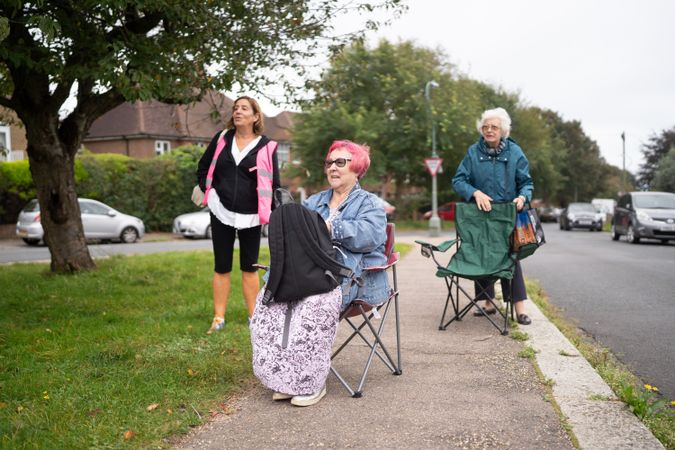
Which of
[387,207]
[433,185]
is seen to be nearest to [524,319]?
[387,207]

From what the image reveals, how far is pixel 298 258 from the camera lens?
368 centimetres

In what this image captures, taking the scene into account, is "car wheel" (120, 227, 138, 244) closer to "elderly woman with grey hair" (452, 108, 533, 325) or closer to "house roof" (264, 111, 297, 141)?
"elderly woman with grey hair" (452, 108, 533, 325)

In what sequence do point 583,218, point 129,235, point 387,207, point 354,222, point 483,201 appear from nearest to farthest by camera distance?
1. point 354,222
2. point 483,201
3. point 387,207
4. point 129,235
5. point 583,218

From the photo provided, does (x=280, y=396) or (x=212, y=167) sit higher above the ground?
(x=212, y=167)

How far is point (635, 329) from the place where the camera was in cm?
618

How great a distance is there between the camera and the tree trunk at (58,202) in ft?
29.5

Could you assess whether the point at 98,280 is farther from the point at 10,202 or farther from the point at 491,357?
the point at 10,202

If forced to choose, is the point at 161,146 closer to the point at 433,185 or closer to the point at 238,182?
the point at 433,185

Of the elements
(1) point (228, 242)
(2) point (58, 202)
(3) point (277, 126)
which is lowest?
(1) point (228, 242)

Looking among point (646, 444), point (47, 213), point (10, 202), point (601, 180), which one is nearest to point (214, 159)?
point (646, 444)

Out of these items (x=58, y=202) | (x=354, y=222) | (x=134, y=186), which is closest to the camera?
(x=354, y=222)

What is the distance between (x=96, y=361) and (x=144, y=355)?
0.32 metres

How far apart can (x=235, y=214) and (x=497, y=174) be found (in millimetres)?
2438

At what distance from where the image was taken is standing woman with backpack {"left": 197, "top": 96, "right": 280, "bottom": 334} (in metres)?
5.48
